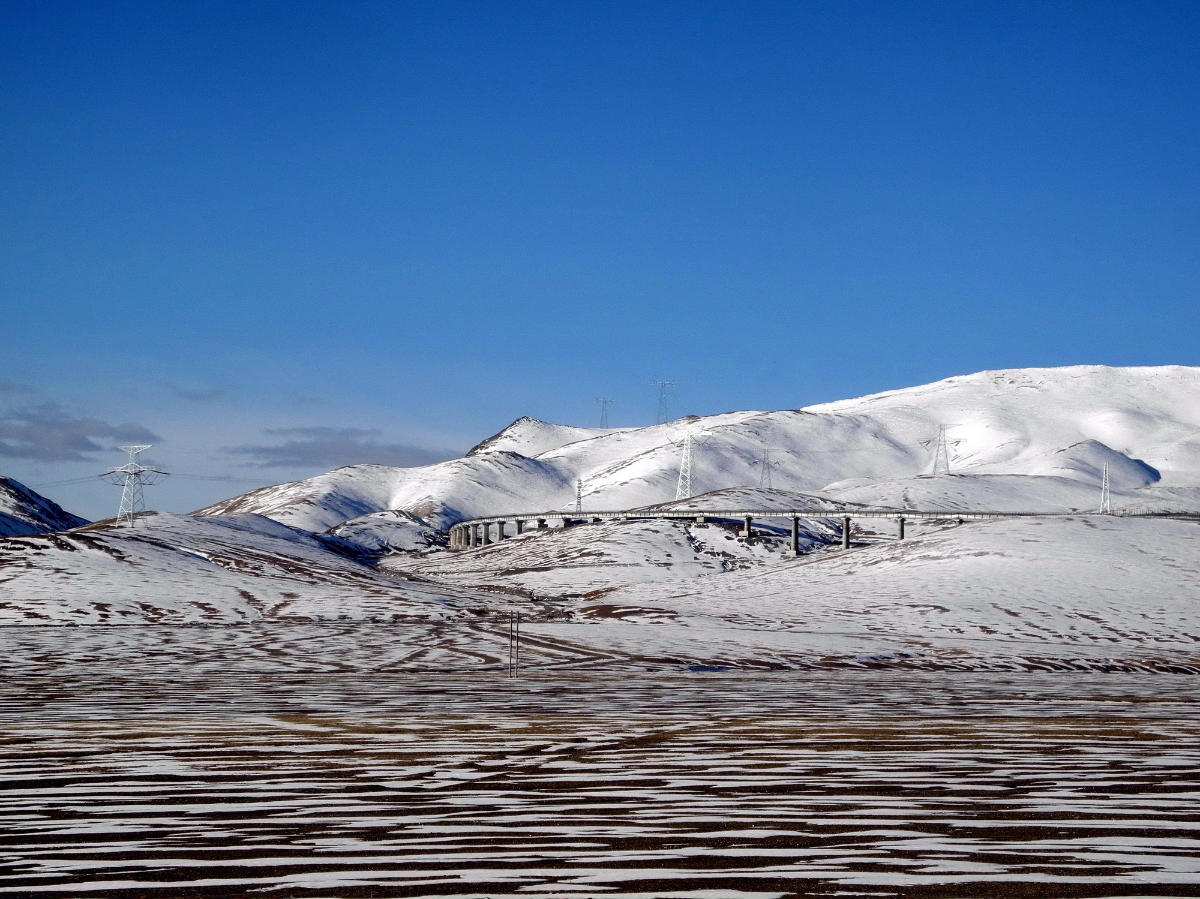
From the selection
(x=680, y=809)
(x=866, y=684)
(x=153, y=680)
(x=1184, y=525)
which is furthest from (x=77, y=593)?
(x=1184, y=525)

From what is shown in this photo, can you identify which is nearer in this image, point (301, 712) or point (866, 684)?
point (301, 712)

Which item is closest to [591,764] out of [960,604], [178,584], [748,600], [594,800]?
[594,800]

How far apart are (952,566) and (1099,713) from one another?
8856cm

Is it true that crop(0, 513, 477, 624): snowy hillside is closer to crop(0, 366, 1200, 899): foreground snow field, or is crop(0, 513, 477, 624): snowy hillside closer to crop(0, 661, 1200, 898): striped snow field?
crop(0, 366, 1200, 899): foreground snow field

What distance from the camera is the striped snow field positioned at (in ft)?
32.8

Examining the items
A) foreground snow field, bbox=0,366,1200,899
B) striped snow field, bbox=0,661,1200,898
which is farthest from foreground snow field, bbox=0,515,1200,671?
striped snow field, bbox=0,661,1200,898

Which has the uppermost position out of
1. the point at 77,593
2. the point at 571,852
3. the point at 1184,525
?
the point at 1184,525

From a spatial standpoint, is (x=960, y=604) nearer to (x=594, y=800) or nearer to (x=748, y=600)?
(x=748, y=600)

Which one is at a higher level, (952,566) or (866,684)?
(952,566)

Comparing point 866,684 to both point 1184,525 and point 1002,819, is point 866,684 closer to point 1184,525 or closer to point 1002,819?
point 1002,819

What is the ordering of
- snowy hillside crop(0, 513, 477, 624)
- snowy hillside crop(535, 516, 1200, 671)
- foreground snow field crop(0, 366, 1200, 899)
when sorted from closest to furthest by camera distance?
foreground snow field crop(0, 366, 1200, 899), snowy hillside crop(535, 516, 1200, 671), snowy hillside crop(0, 513, 477, 624)

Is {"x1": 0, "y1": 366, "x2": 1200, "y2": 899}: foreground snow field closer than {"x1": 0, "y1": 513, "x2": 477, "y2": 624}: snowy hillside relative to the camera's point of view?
Yes

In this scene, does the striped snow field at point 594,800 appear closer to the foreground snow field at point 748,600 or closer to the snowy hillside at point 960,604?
the foreground snow field at point 748,600

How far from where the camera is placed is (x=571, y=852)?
11047 mm
